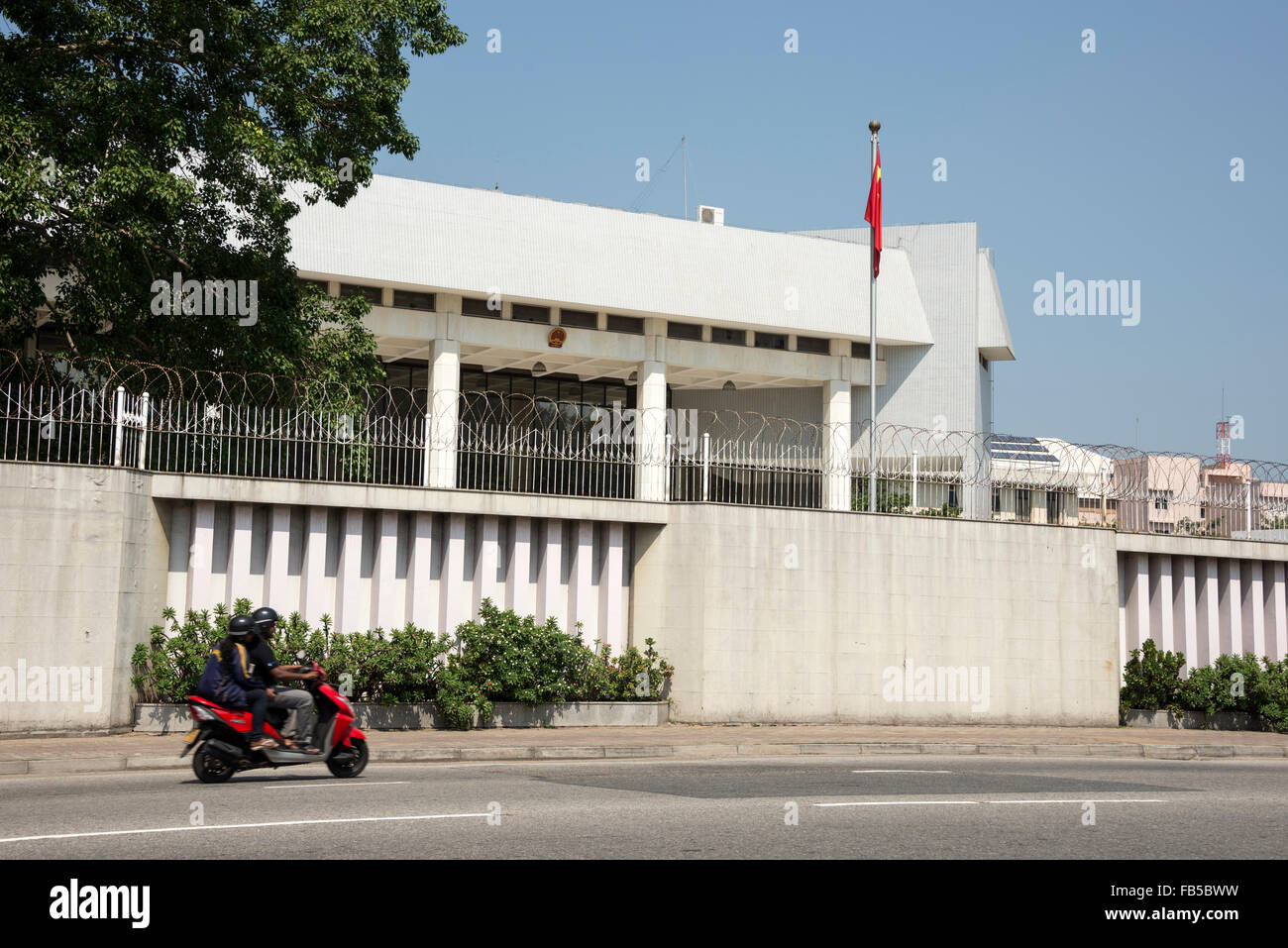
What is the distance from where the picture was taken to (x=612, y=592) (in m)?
18.6

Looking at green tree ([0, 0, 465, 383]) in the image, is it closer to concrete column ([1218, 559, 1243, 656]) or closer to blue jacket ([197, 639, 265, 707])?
blue jacket ([197, 639, 265, 707])

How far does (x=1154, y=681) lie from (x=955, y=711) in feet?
12.5

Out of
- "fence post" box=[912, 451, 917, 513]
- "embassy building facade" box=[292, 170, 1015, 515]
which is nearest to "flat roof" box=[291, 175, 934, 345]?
"embassy building facade" box=[292, 170, 1015, 515]

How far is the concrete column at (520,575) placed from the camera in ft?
59.0

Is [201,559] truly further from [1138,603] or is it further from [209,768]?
[1138,603]

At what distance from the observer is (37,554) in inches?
598

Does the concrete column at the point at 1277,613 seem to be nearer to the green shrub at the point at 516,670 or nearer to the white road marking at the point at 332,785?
the green shrub at the point at 516,670

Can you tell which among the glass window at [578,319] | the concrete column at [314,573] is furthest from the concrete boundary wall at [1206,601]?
the glass window at [578,319]

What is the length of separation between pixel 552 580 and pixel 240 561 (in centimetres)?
433

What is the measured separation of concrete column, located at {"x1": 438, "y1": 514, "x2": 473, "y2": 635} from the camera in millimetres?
17562

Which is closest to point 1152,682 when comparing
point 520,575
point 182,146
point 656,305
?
point 520,575
